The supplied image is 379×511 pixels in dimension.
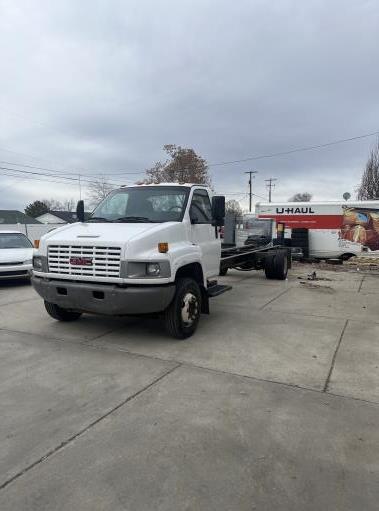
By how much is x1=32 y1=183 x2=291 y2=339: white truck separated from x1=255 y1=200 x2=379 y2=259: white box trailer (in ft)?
49.3

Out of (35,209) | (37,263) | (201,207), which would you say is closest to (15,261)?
(37,263)

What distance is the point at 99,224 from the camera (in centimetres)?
653

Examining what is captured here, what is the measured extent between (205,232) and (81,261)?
2248mm

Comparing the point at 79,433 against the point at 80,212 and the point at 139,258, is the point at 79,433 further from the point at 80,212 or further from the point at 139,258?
the point at 80,212

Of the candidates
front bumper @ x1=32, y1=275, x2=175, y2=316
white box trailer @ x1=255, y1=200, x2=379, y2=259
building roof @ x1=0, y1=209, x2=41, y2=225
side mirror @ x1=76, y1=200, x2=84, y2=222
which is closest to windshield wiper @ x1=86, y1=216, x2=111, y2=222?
side mirror @ x1=76, y1=200, x2=84, y2=222

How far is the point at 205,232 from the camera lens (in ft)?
23.2

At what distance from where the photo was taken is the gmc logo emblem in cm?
568

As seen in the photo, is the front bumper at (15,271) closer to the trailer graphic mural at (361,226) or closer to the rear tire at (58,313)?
the rear tire at (58,313)

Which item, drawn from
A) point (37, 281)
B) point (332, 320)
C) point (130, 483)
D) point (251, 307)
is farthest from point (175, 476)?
point (251, 307)

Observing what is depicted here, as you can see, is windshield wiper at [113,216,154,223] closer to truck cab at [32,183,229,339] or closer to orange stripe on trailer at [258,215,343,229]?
truck cab at [32,183,229,339]

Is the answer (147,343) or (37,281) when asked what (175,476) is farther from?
(37,281)

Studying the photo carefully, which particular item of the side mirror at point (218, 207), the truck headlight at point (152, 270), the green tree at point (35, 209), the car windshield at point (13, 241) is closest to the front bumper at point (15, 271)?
the car windshield at point (13, 241)

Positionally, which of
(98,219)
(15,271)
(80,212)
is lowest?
(15,271)

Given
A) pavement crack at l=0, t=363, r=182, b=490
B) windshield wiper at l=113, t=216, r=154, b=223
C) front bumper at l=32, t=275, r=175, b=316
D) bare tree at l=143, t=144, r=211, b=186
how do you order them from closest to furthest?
pavement crack at l=0, t=363, r=182, b=490 < front bumper at l=32, t=275, r=175, b=316 < windshield wiper at l=113, t=216, r=154, b=223 < bare tree at l=143, t=144, r=211, b=186
